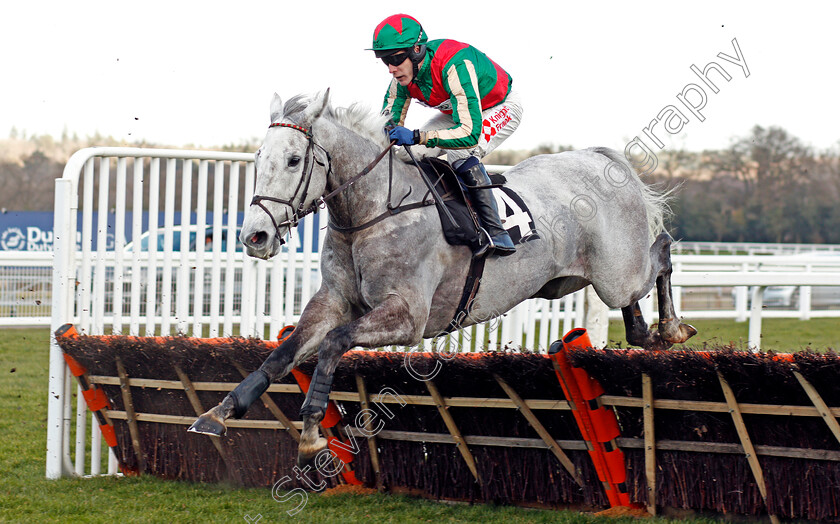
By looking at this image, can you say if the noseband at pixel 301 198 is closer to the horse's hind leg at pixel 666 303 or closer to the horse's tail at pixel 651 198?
the horse's tail at pixel 651 198

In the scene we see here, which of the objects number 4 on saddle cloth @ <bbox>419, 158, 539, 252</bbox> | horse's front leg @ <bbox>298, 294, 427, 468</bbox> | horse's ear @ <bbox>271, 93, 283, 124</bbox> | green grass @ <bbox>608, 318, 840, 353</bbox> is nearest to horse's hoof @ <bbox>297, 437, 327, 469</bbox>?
horse's front leg @ <bbox>298, 294, 427, 468</bbox>

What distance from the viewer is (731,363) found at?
11.6 feet

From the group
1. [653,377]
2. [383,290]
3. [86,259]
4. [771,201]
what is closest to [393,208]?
[383,290]

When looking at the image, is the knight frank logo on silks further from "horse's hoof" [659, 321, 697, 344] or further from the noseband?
"horse's hoof" [659, 321, 697, 344]

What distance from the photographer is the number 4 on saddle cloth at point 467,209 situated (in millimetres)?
3920

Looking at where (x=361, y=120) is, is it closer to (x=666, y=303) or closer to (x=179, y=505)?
(x=179, y=505)

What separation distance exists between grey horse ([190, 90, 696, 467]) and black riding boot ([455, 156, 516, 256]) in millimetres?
101

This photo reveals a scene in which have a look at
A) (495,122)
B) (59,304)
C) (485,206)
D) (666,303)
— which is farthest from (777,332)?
(59,304)

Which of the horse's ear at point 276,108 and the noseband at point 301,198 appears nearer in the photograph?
the noseband at point 301,198

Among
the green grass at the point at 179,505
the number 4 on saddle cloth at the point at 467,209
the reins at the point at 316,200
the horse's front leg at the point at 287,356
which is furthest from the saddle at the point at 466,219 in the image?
the green grass at the point at 179,505

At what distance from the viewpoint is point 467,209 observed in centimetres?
401

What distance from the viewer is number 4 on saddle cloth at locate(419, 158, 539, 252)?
3920mm

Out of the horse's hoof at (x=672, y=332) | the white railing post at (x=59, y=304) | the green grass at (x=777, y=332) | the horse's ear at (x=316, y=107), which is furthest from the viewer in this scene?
the green grass at (x=777, y=332)

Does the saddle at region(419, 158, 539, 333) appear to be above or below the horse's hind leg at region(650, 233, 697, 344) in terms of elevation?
above
